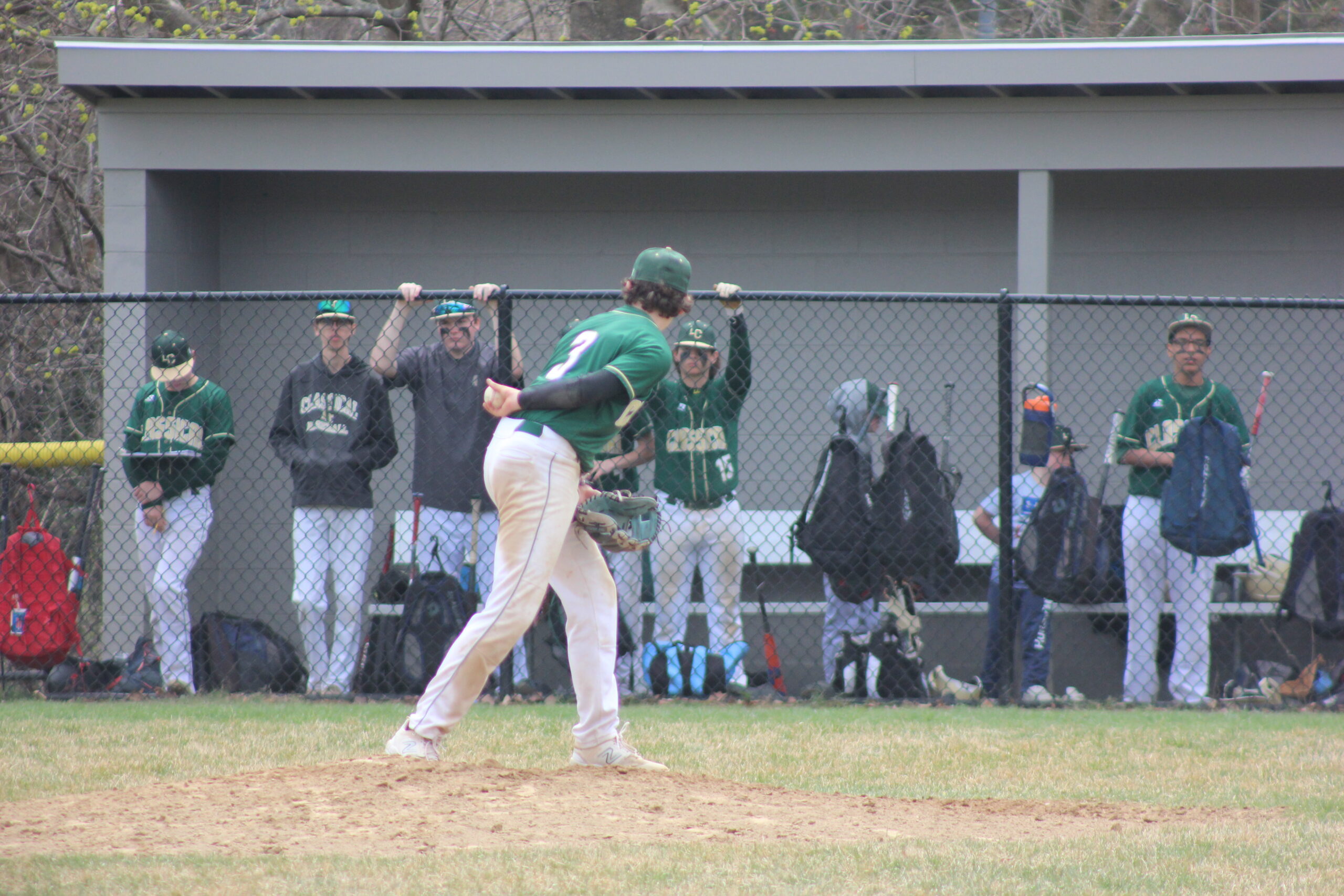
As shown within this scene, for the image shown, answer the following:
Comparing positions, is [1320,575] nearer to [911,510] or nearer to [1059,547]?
[1059,547]

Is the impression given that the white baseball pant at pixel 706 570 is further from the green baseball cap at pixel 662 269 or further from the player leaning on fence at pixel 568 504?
the green baseball cap at pixel 662 269

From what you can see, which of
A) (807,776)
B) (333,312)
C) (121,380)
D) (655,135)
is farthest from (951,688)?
(121,380)

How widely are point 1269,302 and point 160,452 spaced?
5.75 metres

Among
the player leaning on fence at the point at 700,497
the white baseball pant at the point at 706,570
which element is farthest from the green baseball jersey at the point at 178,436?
the white baseball pant at the point at 706,570

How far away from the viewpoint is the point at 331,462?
731 cm

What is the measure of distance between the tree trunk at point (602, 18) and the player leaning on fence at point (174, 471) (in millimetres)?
6712

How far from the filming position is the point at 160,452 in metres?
7.27

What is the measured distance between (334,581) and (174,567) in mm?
836

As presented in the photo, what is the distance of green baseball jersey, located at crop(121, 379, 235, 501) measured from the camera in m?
7.29

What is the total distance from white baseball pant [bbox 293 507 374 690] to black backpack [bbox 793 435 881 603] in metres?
2.40

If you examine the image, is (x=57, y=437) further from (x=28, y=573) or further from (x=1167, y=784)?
(x=1167, y=784)

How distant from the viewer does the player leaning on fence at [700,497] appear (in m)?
7.35

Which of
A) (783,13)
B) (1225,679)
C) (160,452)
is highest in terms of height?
(783,13)

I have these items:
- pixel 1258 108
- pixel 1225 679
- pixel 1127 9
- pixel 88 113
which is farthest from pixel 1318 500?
pixel 88 113
